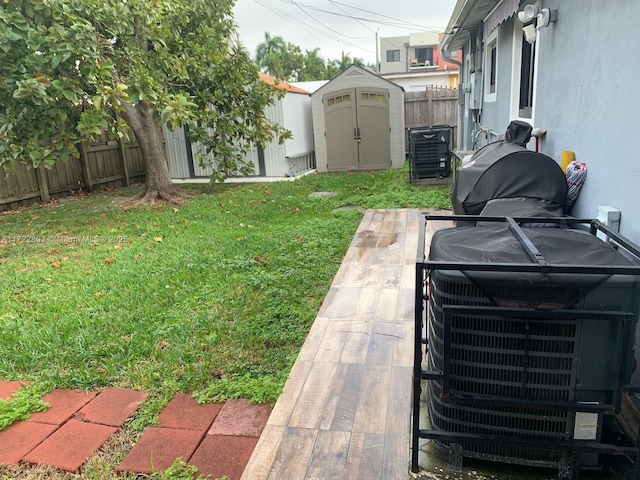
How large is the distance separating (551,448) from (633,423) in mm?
598

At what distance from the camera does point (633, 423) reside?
2.07 metres

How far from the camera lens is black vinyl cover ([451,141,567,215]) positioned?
9.75ft

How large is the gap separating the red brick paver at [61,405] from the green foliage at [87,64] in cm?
396

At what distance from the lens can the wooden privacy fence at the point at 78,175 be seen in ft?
28.6

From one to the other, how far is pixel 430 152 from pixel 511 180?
6.22 metres

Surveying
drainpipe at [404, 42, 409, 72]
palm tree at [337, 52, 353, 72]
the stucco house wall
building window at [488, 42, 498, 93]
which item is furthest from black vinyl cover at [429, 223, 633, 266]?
palm tree at [337, 52, 353, 72]

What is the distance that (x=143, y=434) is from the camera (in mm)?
2408

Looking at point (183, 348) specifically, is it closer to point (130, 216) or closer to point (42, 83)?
point (42, 83)

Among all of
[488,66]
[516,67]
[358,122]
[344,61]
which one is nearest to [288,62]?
[344,61]

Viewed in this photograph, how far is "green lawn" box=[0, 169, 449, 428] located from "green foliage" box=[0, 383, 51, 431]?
58 mm

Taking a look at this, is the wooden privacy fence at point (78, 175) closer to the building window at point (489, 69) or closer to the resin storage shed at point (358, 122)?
the resin storage shed at point (358, 122)

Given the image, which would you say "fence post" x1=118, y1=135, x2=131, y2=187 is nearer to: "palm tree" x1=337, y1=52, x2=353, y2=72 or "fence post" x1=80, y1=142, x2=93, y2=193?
"fence post" x1=80, y1=142, x2=93, y2=193

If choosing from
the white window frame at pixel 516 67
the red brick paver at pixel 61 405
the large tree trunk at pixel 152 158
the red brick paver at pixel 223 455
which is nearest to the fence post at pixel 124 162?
the large tree trunk at pixel 152 158

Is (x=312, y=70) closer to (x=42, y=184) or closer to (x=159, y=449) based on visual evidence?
(x=42, y=184)
